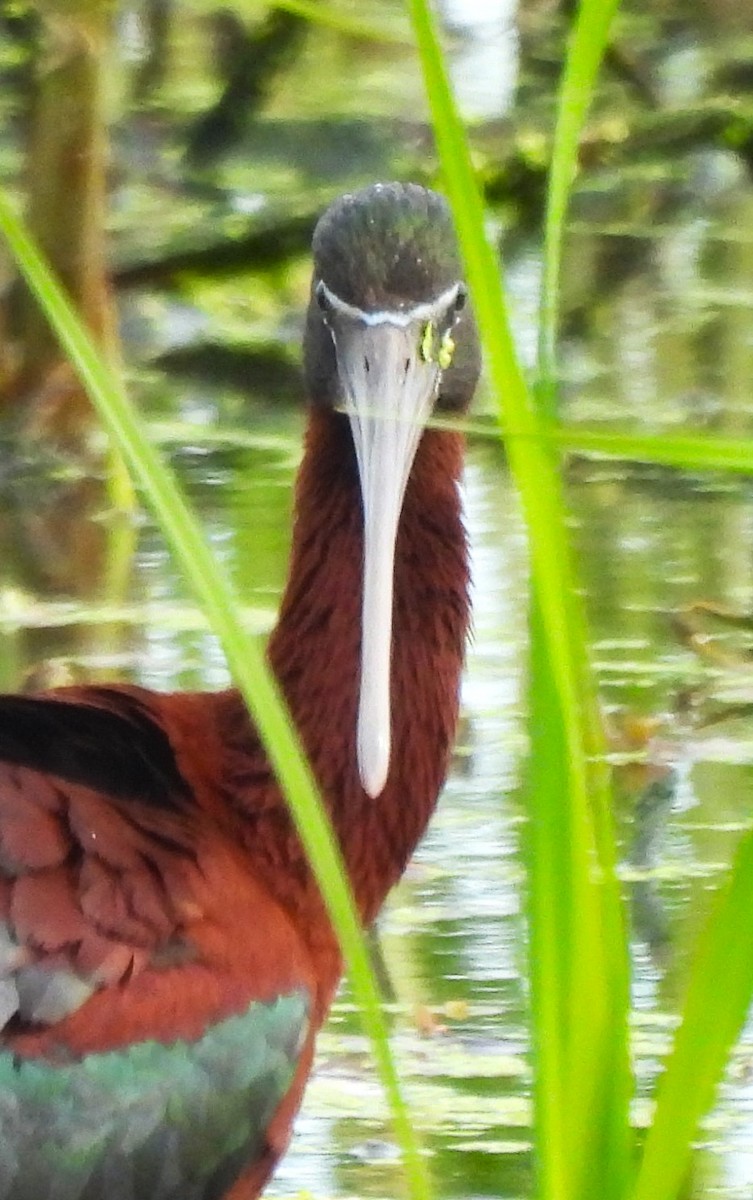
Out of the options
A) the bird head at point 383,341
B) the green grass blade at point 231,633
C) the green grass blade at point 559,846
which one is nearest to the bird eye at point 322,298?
the bird head at point 383,341

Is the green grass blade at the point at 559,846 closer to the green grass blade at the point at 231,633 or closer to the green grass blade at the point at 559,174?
the green grass blade at the point at 559,174

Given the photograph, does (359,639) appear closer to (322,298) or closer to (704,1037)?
(322,298)

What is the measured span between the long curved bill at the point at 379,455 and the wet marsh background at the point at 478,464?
22cm

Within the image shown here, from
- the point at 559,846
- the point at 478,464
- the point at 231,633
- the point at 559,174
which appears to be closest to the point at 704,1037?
the point at 559,846

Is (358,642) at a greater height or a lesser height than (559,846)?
lesser

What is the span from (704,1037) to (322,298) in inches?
64.2

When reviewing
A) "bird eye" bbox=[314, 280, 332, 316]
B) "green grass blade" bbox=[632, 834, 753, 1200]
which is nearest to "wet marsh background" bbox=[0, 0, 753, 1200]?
"bird eye" bbox=[314, 280, 332, 316]

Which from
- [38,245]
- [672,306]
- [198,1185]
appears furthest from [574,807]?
[672,306]

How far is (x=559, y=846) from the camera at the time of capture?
6.58 feet

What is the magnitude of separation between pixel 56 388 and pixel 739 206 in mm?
3875

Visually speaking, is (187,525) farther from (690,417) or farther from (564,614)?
(690,417)

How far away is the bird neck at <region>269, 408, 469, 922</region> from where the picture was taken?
3.34 m

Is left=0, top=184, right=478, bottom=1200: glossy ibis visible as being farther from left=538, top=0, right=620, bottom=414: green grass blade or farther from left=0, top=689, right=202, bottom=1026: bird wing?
left=538, top=0, right=620, bottom=414: green grass blade

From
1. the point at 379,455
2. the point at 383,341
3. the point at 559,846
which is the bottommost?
the point at 559,846
